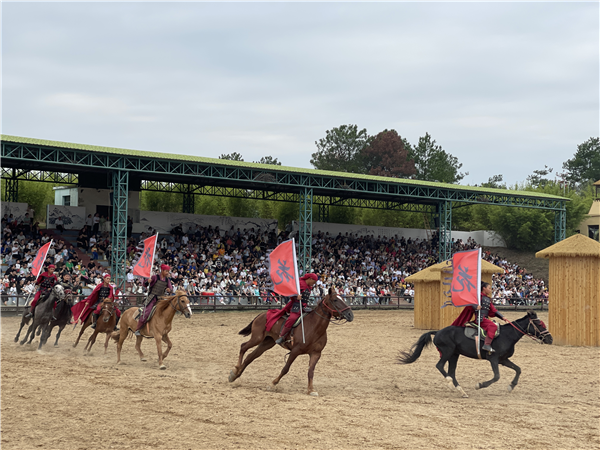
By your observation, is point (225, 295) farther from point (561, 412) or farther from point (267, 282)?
point (561, 412)

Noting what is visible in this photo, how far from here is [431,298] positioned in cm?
2402

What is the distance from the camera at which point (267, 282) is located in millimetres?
34875

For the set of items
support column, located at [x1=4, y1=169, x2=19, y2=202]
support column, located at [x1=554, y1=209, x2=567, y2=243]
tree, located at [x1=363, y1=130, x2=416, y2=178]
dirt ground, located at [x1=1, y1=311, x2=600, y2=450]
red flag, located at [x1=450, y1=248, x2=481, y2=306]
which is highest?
tree, located at [x1=363, y1=130, x2=416, y2=178]

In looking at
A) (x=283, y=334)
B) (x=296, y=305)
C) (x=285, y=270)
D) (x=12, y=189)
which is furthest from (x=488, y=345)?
(x=12, y=189)

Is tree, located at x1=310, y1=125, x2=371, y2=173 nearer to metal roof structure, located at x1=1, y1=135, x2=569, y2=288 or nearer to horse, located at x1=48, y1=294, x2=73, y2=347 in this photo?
metal roof structure, located at x1=1, y1=135, x2=569, y2=288

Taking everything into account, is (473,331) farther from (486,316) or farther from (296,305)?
(296,305)

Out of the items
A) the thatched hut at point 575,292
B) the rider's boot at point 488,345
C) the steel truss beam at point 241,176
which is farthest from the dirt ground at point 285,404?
the steel truss beam at point 241,176

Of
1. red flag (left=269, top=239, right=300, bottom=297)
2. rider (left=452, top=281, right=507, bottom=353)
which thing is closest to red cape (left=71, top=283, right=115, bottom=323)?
red flag (left=269, top=239, right=300, bottom=297)

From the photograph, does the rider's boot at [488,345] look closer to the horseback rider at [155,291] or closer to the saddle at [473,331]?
the saddle at [473,331]

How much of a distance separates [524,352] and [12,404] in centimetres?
1386

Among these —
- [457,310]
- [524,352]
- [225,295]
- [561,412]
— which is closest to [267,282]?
[225,295]

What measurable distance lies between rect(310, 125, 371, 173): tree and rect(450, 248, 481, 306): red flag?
74.5 m

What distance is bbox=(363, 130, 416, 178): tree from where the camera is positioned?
83.7 m

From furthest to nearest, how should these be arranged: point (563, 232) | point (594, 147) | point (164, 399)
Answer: point (594, 147), point (563, 232), point (164, 399)
